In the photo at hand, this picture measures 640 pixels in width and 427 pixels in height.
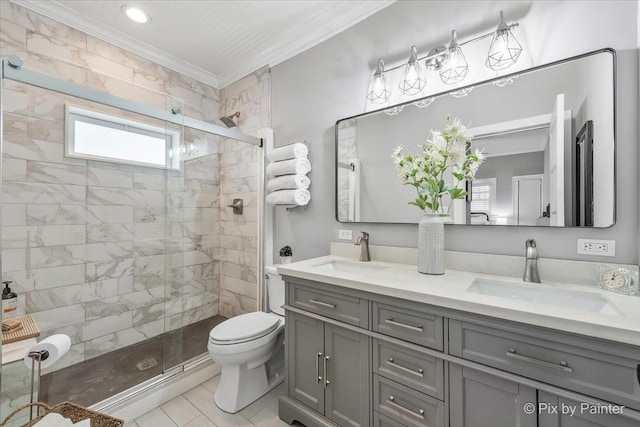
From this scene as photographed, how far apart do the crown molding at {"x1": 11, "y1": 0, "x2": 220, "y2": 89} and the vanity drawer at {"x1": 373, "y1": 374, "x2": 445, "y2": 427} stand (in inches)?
125

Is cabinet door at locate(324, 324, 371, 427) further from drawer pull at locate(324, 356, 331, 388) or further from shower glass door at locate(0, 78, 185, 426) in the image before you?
shower glass door at locate(0, 78, 185, 426)

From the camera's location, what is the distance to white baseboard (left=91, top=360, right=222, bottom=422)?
64.1 inches

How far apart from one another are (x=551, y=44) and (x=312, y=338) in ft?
6.28

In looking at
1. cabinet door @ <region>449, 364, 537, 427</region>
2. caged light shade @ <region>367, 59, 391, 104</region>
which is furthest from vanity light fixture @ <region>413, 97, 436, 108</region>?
cabinet door @ <region>449, 364, 537, 427</region>

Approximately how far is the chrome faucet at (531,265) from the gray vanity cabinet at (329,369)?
2.65ft

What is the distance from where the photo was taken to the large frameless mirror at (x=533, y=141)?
1216 millimetres

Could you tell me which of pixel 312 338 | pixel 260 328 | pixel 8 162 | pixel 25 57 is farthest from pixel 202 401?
pixel 25 57

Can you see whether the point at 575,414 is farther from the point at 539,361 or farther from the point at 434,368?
the point at 434,368

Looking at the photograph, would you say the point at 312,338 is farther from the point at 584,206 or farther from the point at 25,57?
the point at 25,57

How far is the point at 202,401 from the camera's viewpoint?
1822mm

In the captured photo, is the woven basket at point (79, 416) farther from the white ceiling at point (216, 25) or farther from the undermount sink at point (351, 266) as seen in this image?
the white ceiling at point (216, 25)

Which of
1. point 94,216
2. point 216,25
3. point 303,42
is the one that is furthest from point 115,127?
point 303,42

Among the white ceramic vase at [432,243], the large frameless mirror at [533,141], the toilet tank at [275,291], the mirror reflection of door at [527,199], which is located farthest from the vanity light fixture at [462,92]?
the toilet tank at [275,291]

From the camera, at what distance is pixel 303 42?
7.54ft
